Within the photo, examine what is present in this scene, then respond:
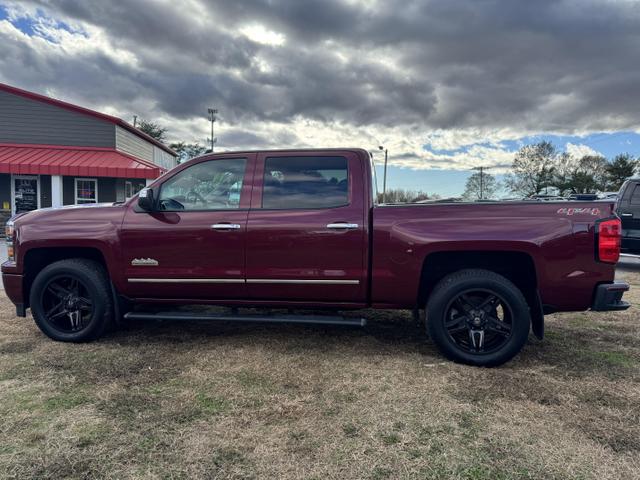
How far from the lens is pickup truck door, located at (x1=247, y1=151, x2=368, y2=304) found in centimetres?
379

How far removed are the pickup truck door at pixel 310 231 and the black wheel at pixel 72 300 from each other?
1475mm

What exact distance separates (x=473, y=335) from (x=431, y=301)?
1.51ft

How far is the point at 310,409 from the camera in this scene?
→ 290 centimetres

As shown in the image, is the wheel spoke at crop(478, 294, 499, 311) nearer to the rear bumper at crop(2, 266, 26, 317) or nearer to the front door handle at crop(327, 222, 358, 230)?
the front door handle at crop(327, 222, 358, 230)

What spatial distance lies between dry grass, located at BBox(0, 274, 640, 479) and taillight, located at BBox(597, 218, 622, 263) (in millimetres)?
990

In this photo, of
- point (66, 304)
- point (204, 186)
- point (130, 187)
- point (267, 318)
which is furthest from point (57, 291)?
point (130, 187)

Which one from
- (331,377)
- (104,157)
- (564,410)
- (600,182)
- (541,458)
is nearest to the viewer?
(541,458)

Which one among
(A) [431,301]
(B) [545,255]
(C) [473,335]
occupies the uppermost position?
(B) [545,255]

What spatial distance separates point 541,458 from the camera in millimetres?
2377

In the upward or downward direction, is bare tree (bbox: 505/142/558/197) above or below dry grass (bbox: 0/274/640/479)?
above

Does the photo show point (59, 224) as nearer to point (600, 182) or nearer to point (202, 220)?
point (202, 220)

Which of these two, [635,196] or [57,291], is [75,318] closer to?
[57,291]

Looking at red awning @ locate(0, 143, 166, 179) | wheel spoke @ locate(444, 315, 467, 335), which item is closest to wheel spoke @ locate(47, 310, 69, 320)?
wheel spoke @ locate(444, 315, 467, 335)

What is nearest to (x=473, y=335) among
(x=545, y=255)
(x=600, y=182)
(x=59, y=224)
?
(x=545, y=255)
